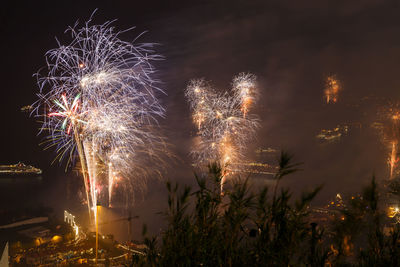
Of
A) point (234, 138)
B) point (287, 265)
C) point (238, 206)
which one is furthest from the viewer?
point (234, 138)

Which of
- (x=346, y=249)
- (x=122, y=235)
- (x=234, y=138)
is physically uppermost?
(x=234, y=138)

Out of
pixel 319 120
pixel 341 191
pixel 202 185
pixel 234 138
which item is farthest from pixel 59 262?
pixel 319 120

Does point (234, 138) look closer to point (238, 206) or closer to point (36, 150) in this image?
point (238, 206)

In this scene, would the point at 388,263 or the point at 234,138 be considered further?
the point at 234,138

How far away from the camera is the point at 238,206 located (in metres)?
3.45

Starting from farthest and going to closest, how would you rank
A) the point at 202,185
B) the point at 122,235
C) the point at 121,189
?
the point at 121,189
the point at 122,235
the point at 202,185

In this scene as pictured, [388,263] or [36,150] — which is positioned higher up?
[36,150]

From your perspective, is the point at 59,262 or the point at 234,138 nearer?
the point at 59,262

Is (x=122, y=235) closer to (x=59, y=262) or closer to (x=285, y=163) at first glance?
(x=59, y=262)

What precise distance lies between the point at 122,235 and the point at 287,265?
24.3m

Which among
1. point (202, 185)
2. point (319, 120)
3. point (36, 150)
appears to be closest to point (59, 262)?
point (202, 185)

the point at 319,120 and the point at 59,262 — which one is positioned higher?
the point at 319,120

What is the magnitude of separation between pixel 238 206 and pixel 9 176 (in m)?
73.6

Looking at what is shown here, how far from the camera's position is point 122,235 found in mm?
24938
